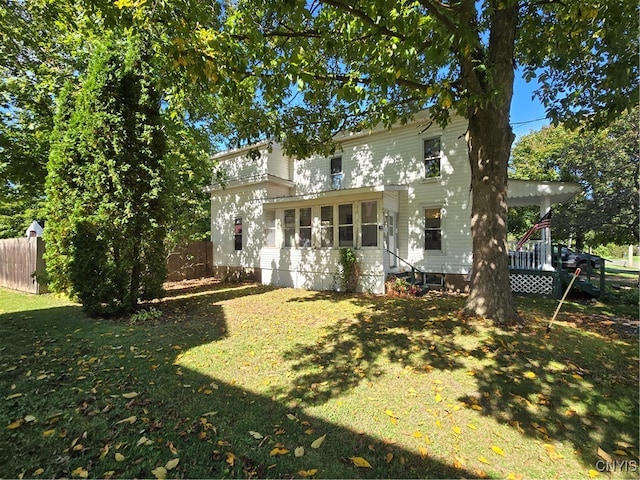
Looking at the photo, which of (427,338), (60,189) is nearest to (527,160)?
(427,338)

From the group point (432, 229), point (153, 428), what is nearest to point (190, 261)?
point (432, 229)

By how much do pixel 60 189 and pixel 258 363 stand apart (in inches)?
257

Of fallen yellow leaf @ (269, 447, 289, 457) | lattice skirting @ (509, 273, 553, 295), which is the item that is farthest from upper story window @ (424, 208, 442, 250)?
fallen yellow leaf @ (269, 447, 289, 457)

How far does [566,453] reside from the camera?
256 cm

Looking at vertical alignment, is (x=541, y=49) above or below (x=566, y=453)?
above

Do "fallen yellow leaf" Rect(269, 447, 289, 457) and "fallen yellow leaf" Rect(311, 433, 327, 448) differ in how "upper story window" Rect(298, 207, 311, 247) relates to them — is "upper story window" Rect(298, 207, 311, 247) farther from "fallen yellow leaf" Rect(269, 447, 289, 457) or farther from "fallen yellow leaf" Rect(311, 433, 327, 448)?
"fallen yellow leaf" Rect(269, 447, 289, 457)

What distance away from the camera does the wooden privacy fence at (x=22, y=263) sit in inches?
391

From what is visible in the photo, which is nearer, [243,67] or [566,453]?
[566,453]

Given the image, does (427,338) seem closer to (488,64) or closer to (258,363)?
(258,363)

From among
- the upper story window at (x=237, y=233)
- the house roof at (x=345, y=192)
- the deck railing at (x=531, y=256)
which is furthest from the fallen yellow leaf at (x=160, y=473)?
the upper story window at (x=237, y=233)

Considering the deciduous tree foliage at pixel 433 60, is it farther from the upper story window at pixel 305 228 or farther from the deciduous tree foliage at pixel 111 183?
the upper story window at pixel 305 228

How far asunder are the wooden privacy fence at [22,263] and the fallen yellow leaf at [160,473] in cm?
1036

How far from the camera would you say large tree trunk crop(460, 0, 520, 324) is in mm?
5707

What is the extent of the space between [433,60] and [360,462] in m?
4.53
